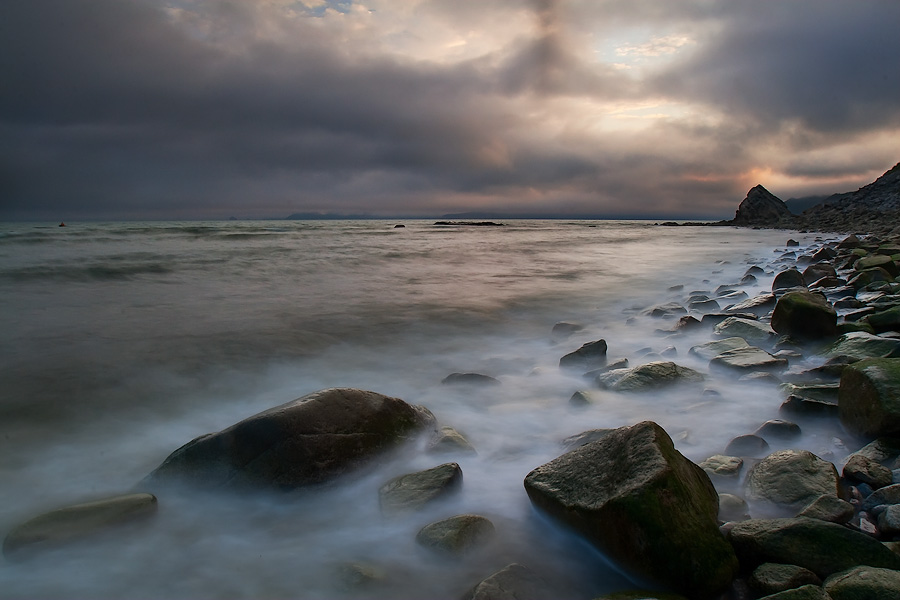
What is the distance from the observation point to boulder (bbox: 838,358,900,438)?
8.25ft

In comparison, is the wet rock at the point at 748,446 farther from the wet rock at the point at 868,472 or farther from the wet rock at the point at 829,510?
the wet rock at the point at 829,510

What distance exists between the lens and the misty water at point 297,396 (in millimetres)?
2088

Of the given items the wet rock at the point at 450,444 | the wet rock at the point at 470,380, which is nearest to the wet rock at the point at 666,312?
the wet rock at the point at 470,380

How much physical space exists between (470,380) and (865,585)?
3.14m

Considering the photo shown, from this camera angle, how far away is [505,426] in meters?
3.46

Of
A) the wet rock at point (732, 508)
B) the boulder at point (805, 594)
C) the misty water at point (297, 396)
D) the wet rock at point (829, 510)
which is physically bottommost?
the misty water at point (297, 396)

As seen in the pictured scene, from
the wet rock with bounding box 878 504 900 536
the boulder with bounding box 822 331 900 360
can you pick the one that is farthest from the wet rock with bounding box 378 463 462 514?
the boulder with bounding box 822 331 900 360

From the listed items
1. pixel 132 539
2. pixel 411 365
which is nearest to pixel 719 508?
pixel 132 539

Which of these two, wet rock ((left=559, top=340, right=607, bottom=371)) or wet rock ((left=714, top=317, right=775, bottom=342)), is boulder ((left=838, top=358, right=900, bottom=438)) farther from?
wet rock ((left=714, top=317, right=775, bottom=342))

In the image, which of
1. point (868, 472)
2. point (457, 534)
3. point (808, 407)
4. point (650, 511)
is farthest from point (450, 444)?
point (808, 407)

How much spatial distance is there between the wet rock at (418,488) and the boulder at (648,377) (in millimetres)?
1890

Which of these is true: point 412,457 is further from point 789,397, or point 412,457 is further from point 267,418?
point 789,397

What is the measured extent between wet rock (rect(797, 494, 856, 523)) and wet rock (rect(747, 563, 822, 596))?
0.40 meters

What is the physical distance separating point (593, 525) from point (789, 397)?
2176mm
